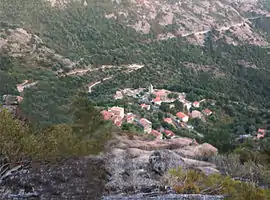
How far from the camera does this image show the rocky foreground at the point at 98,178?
38.5ft

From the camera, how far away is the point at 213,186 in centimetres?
1133

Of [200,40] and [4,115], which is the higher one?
[200,40]

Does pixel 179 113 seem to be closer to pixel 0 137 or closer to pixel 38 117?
pixel 38 117

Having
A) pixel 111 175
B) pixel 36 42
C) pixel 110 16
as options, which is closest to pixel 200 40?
pixel 110 16

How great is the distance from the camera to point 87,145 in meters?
15.4

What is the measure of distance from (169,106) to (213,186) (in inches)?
1323

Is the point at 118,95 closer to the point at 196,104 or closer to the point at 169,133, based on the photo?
the point at 196,104

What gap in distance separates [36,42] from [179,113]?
1018 inches

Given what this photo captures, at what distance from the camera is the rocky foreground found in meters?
11.8

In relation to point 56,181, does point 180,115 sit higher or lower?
higher

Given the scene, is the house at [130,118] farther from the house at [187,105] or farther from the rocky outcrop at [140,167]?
the rocky outcrop at [140,167]

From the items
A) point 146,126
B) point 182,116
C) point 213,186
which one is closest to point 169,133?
point 146,126

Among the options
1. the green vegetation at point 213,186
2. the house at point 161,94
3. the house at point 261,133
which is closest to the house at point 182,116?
the house at point 161,94

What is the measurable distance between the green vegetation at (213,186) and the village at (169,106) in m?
20.9
